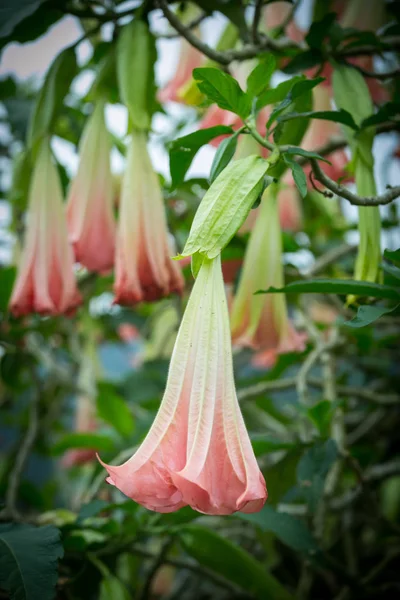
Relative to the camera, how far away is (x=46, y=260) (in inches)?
30.8

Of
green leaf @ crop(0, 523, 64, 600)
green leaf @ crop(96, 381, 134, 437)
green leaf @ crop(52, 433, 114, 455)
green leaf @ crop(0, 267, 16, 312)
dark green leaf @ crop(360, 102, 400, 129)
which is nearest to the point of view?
green leaf @ crop(0, 523, 64, 600)

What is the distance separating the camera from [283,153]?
55cm

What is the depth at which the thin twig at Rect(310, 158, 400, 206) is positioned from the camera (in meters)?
0.56

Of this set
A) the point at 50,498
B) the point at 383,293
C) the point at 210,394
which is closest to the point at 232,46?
the point at 383,293

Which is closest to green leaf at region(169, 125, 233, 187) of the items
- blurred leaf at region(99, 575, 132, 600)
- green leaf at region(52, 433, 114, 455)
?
blurred leaf at region(99, 575, 132, 600)

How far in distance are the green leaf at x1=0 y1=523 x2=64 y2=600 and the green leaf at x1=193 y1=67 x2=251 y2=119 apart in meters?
0.46

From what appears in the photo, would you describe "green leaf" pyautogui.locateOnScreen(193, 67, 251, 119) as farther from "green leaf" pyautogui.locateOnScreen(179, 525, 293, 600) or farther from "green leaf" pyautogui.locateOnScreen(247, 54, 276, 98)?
"green leaf" pyautogui.locateOnScreen(179, 525, 293, 600)

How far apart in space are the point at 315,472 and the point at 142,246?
13.9 inches

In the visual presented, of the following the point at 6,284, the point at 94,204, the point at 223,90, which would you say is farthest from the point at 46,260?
the point at 223,90

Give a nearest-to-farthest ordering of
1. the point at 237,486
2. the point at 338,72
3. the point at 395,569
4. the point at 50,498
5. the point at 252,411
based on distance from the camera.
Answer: the point at 237,486, the point at 338,72, the point at 395,569, the point at 252,411, the point at 50,498

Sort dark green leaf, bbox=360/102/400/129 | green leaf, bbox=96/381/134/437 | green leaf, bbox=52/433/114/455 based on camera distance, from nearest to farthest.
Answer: dark green leaf, bbox=360/102/400/129, green leaf, bbox=52/433/114/455, green leaf, bbox=96/381/134/437

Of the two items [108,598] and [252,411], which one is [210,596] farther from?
[108,598]

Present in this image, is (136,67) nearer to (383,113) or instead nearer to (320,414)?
(383,113)

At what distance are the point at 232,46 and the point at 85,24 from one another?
0.85 ft
